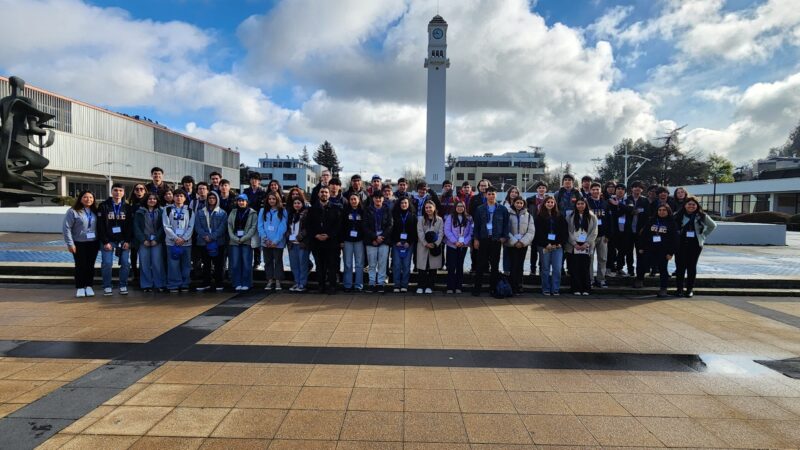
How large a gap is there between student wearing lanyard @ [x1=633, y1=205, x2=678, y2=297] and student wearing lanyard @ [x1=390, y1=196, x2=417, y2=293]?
14.8 ft

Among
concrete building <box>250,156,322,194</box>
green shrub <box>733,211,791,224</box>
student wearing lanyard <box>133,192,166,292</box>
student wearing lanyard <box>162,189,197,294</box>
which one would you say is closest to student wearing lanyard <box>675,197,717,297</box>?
student wearing lanyard <box>162,189,197,294</box>

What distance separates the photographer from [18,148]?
17.5 m

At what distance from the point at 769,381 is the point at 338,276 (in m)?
6.76

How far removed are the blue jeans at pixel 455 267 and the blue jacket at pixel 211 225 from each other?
4.20m

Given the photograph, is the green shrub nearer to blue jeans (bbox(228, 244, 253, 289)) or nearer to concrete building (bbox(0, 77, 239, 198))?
blue jeans (bbox(228, 244, 253, 289))

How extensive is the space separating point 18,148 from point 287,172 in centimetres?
8290

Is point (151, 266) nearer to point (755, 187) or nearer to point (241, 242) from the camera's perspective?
point (241, 242)

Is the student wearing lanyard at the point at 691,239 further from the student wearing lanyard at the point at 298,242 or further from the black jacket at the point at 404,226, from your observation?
the student wearing lanyard at the point at 298,242

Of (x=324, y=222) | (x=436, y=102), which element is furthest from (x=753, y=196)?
(x=324, y=222)

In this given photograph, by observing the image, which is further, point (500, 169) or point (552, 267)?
point (500, 169)

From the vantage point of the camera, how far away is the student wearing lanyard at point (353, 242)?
8.00 meters

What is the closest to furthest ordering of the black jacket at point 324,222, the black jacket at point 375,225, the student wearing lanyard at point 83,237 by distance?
the student wearing lanyard at point 83,237, the black jacket at point 324,222, the black jacket at point 375,225

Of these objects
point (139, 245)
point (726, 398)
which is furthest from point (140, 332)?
point (726, 398)

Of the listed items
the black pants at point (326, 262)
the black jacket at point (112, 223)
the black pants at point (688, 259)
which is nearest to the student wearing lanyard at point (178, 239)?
the black jacket at point (112, 223)
